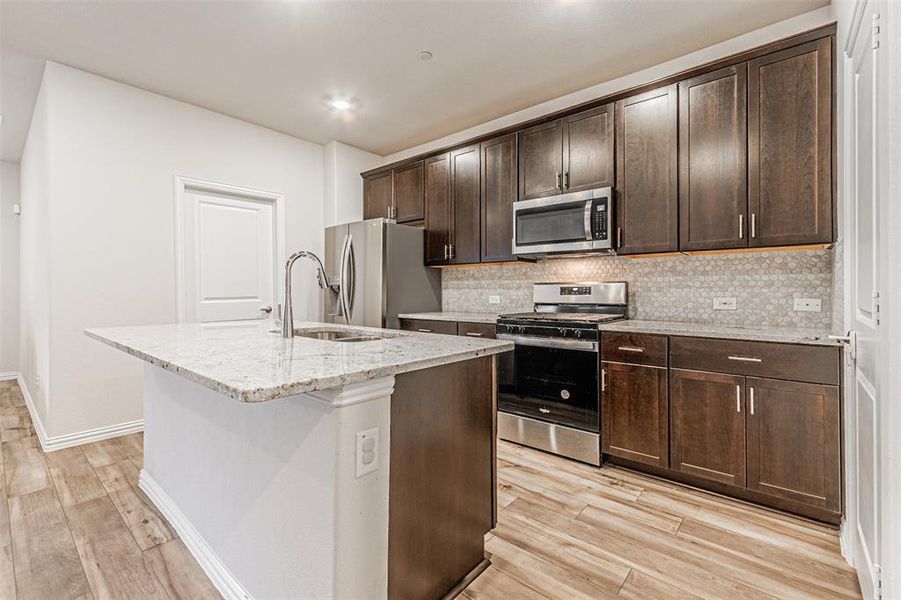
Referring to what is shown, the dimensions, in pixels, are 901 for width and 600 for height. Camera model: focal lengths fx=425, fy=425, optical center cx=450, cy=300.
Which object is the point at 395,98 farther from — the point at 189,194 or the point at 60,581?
the point at 60,581

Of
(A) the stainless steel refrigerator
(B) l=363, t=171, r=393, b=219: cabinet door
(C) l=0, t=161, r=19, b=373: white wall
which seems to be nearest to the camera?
(A) the stainless steel refrigerator

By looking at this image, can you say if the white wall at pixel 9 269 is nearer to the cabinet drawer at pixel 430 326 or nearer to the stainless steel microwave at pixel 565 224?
the cabinet drawer at pixel 430 326

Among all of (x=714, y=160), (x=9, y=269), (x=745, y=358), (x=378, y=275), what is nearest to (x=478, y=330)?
(x=378, y=275)

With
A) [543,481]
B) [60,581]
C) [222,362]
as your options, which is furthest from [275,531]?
[543,481]

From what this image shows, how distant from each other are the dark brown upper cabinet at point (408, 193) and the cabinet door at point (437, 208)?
0.10 meters

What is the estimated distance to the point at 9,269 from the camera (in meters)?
5.27

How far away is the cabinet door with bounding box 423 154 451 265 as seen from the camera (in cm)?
401

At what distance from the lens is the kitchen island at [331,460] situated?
1148 mm

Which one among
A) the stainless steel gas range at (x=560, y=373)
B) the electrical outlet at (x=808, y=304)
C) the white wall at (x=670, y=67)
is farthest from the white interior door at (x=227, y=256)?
the electrical outlet at (x=808, y=304)

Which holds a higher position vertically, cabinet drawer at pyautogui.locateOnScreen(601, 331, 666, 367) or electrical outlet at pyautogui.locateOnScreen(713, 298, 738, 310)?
electrical outlet at pyautogui.locateOnScreen(713, 298, 738, 310)

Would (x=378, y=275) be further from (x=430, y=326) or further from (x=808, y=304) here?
(x=808, y=304)

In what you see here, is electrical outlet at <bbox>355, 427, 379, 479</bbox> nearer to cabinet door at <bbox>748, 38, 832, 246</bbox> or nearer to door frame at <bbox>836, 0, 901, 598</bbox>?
door frame at <bbox>836, 0, 901, 598</bbox>

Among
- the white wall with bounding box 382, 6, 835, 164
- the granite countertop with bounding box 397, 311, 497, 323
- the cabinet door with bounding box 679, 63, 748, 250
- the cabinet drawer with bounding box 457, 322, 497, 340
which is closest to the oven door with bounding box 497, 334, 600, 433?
the cabinet drawer with bounding box 457, 322, 497, 340

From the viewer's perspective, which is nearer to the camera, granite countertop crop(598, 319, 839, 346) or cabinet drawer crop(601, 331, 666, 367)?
granite countertop crop(598, 319, 839, 346)
